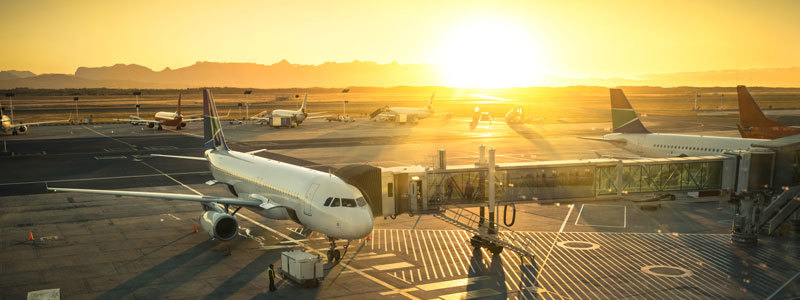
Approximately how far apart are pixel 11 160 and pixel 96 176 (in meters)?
21.7

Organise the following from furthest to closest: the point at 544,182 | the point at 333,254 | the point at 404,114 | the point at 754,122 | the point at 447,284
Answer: the point at 404,114 → the point at 754,122 → the point at 544,182 → the point at 333,254 → the point at 447,284

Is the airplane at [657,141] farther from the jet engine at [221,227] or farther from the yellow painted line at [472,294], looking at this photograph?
the jet engine at [221,227]

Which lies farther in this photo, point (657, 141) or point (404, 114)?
point (404, 114)

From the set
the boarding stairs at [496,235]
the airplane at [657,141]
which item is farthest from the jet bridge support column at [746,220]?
Result: the airplane at [657,141]

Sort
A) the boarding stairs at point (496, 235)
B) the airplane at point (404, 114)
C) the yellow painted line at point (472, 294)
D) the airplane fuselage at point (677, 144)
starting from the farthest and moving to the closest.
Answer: the airplane at point (404, 114) < the airplane fuselage at point (677, 144) < the boarding stairs at point (496, 235) < the yellow painted line at point (472, 294)

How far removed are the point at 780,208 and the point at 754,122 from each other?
805 inches

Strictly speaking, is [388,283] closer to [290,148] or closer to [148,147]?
[290,148]

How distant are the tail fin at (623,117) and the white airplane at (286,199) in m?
37.6

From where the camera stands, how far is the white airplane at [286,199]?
27750 millimetres

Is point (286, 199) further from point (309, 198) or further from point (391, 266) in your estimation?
point (391, 266)

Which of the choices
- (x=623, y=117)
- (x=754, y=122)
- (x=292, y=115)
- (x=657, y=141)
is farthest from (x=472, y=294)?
(x=292, y=115)

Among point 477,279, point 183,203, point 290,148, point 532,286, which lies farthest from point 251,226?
point 290,148

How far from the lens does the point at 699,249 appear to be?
3145cm

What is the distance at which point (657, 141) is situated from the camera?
54.2m
